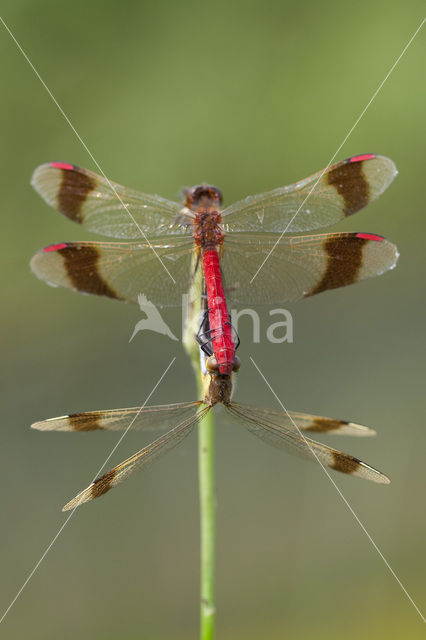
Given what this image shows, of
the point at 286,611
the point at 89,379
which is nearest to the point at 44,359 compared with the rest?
the point at 89,379

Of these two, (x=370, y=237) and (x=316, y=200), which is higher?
(x=316, y=200)

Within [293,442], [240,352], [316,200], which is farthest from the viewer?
[240,352]

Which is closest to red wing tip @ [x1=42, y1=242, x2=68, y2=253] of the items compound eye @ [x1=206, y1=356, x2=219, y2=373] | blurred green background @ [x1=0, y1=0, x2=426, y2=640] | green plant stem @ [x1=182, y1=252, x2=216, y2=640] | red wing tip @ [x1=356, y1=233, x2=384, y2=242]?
green plant stem @ [x1=182, y1=252, x2=216, y2=640]

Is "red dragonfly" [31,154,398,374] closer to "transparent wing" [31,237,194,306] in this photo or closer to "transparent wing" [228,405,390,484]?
"transparent wing" [31,237,194,306]

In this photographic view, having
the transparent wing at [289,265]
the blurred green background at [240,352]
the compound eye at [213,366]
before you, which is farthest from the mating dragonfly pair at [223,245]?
the blurred green background at [240,352]

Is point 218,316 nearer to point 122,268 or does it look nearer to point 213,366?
point 213,366

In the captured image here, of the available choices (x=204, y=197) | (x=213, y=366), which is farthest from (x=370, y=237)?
(x=213, y=366)

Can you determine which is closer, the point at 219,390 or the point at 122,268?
the point at 219,390

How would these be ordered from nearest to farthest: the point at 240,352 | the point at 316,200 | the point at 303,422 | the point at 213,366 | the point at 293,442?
the point at 213,366 < the point at 293,442 < the point at 303,422 < the point at 316,200 < the point at 240,352
